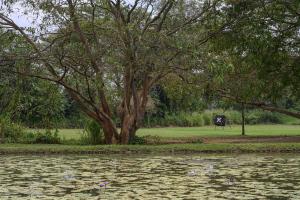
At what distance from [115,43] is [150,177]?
8.83m

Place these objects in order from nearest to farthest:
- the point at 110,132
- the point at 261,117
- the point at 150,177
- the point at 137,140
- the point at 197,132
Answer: the point at 150,177 → the point at 110,132 → the point at 137,140 → the point at 197,132 → the point at 261,117

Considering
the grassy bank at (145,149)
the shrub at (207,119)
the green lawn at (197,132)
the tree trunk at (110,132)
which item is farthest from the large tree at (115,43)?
the shrub at (207,119)

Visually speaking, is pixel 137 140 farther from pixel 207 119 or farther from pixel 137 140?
pixel 207 119

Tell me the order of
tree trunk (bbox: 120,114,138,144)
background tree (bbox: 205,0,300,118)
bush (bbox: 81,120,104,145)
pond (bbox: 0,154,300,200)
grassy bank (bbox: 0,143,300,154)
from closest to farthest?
pond (bbox: 0,154,300,200) < background tree (bbox: 205,0,300,118) < grassy bank (bbox: 0,143,300,154) < tree trunk (bbox: 120,114,138,144) < bush (bbox: 81,120,104,145)

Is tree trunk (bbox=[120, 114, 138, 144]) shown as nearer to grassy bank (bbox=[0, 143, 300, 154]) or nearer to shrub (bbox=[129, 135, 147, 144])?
shrub (bbox=[129, 135, 147, 144])

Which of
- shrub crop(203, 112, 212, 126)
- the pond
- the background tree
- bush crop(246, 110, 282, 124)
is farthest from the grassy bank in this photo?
bush crop(246, 110, 282, 124)

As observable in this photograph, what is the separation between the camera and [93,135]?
23.9m

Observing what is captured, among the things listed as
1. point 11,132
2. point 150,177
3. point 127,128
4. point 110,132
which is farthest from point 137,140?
point 150,177

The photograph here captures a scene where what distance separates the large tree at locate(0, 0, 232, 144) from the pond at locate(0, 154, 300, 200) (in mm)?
4144

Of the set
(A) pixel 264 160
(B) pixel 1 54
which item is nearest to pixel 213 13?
(A) pixel 264 160

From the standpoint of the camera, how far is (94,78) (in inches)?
840

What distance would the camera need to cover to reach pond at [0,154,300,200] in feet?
33.3

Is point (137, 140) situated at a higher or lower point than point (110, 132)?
lower

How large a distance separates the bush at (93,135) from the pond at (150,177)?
5.85 metres
